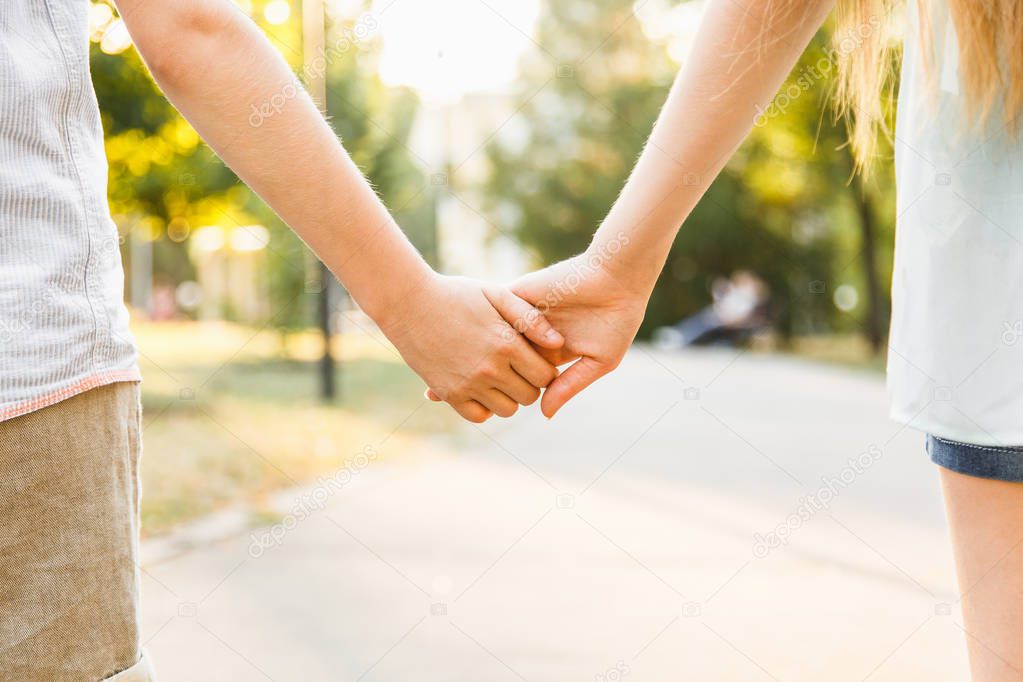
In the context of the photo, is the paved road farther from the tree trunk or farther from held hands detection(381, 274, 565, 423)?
the tree trunk

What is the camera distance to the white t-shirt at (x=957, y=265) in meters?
1.25

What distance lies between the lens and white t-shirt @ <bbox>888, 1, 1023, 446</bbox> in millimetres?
1246

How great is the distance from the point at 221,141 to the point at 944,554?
4279mm

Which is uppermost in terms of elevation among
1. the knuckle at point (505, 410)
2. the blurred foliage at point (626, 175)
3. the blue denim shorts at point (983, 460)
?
the blue denim shorts at point (983, 460)

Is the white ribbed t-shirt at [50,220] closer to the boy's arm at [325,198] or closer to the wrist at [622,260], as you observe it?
the boy's arm at [325,198]

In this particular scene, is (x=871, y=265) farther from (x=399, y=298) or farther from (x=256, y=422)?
(x=399, y=298)

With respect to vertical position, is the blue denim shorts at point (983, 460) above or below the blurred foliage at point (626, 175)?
above

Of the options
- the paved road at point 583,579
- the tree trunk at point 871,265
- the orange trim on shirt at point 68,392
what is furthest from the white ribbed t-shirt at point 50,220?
the tree trunk at point 871,265

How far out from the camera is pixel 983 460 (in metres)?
1.26

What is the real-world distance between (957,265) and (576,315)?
97cm

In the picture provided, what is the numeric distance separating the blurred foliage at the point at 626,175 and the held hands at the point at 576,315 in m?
20.7

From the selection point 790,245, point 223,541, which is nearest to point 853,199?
point 790,245

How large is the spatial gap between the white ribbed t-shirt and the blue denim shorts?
1.03m

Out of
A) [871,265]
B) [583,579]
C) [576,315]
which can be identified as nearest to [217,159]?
[583,579]
